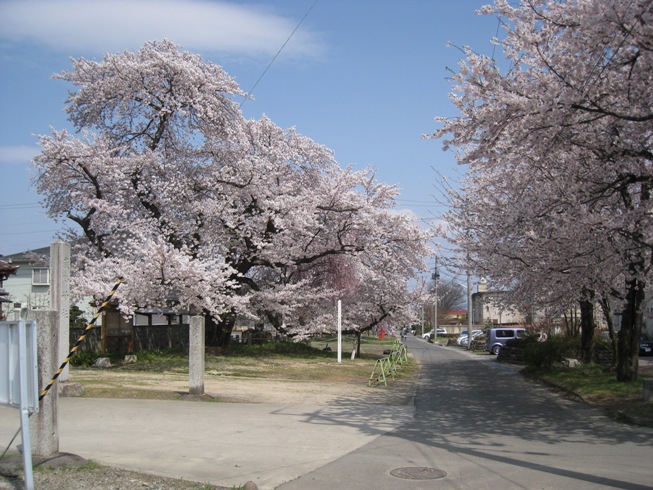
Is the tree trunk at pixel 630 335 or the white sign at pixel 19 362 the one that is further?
the tree trunk at pixel 630 335

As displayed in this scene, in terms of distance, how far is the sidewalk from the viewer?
7855mm

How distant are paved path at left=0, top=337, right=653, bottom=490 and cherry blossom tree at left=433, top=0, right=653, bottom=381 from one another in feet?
11.5

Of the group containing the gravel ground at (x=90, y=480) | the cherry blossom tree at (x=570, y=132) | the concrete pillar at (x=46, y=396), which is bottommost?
the gravel ground at (x=90, y=480)

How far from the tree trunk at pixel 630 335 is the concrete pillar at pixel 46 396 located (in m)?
14.5

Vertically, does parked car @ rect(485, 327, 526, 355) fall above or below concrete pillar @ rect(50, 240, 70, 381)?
below

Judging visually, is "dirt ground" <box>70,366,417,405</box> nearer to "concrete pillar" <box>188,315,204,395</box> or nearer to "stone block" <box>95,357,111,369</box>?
"concrete pillar" <box>188,315,204,395</box>

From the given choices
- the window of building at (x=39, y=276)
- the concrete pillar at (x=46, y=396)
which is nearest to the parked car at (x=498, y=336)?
the window of building at (x=39, y=276)

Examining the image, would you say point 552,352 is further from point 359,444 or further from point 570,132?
point 359,444

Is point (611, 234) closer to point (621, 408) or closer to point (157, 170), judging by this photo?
point (621, 408)

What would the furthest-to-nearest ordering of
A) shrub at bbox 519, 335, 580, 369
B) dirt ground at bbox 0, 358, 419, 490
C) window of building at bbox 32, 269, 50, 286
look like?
window of building at bbox 32, 269, 50, 286 < shrub at bbox 519, 335, 580, 369 < dirt ground at bbox 0, 358, 419, 490

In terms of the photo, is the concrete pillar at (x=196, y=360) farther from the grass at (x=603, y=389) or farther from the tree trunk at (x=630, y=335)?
the tree trunk at (x=630, y=335)

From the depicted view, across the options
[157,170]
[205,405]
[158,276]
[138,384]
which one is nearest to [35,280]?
[157,170]

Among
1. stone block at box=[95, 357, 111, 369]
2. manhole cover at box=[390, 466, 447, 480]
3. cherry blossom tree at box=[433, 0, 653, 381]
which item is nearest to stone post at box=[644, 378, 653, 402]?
cherry blossom tree at box=[433, 0, 653, 381]

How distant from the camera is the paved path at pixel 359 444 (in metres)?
7.55
